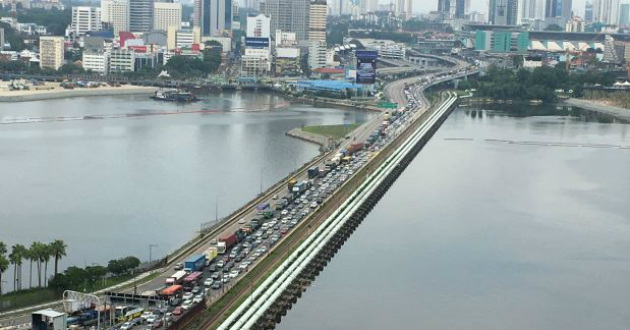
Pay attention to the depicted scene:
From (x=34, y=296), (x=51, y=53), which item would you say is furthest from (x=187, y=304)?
(x=51, y=53)

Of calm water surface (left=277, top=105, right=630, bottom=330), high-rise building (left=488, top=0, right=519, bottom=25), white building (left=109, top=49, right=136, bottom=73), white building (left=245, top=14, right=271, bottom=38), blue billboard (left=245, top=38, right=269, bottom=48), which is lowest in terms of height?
calm water surface (left=277, top=105, right=630, bottom=330)

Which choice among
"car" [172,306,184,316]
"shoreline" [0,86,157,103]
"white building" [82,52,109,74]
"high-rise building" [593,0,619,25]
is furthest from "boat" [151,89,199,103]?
"high-rise building" [593,0,619,25]

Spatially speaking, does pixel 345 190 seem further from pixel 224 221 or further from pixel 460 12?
pixel 460 12

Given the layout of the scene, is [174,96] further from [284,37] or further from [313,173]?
[284,37]

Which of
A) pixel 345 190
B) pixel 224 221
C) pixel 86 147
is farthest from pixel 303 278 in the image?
pixel 86 147

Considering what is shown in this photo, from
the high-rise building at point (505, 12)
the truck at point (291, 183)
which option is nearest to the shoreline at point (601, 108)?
the truck at point (291, 183)

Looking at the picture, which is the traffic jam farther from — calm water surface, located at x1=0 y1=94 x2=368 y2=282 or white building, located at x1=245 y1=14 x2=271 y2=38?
white building, located at x1=245 y1=14 x2=271 y2=38

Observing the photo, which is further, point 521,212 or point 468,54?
point 468,54
